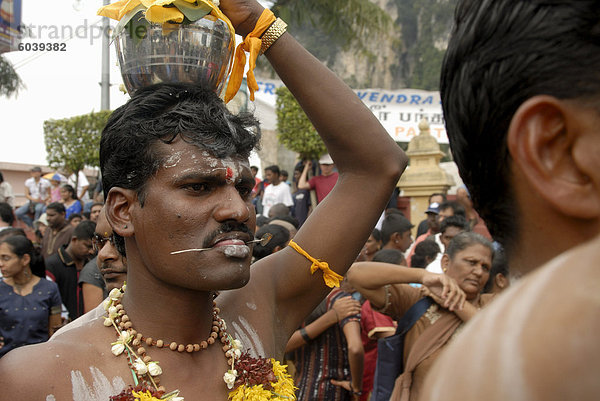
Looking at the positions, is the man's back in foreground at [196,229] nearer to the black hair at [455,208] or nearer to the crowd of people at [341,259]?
the crowd of people at [341,259]

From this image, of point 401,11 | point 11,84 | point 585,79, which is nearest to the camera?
point 585,79

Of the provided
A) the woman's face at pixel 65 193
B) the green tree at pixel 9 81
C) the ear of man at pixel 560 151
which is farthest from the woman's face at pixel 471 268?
the green tree at pixel 9 81

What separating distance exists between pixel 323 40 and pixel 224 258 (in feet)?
147

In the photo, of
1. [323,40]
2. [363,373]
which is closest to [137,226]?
[363,373]

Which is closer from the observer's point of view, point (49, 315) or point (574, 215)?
point (574, 215)

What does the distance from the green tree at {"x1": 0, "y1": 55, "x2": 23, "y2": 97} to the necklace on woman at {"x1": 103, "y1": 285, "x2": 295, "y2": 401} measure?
1958 centimetres

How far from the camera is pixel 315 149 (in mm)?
11164

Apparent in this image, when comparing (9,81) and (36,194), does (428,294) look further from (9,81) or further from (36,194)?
(9,81)

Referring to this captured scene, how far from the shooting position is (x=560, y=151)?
772 millimetres

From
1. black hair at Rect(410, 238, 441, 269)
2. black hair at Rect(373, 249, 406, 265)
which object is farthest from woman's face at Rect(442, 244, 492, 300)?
black hair at Rect(410, 238, 441, 269)

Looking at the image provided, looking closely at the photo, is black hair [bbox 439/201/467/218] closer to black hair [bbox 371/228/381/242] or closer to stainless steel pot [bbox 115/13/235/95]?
black hair [bbox 371/228/381/242]

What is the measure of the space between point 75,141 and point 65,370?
53.1 feet

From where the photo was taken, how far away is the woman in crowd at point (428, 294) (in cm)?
382

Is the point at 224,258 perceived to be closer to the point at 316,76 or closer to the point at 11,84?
the point at 316,76
